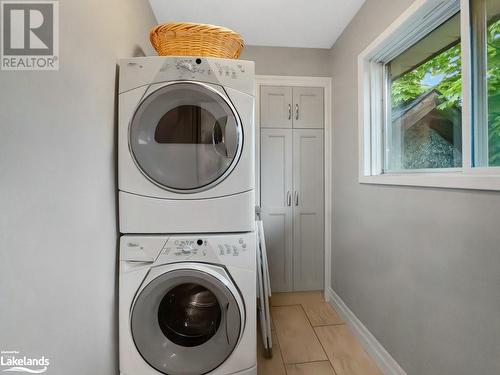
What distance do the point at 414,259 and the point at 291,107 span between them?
1.66 metres

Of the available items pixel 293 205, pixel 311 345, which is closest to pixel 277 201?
pixel 293 205

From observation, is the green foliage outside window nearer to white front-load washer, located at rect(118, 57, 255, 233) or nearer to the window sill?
the window sill

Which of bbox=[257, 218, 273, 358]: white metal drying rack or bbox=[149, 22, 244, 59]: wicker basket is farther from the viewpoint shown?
bbox=[257, 218, 273, 358]: white metal drying rack

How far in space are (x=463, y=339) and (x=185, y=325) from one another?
51.5 inches

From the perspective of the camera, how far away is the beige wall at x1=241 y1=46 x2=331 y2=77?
Result: 2379mm

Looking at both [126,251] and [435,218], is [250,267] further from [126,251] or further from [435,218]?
[435,218]

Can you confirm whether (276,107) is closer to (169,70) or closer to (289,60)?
(289,60)

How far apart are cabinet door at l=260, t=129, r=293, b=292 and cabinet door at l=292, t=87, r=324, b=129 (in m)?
0.17

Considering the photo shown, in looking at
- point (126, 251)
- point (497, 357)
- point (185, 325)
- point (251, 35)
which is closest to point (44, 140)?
point (126, 251)

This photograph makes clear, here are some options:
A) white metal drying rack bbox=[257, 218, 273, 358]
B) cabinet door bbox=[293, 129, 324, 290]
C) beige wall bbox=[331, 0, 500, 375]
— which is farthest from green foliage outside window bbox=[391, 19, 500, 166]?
white metal drying rack bbox=[257, 218, 273, 358]

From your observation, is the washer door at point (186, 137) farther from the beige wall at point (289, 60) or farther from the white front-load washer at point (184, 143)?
Result: the beige wall at point (289, 60)

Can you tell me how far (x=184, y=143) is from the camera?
1276 mm

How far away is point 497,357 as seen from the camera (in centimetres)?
89

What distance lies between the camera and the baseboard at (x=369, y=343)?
4.75 ft
